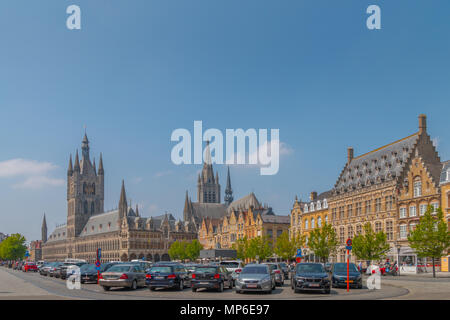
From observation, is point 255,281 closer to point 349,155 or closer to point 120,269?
point 120,269

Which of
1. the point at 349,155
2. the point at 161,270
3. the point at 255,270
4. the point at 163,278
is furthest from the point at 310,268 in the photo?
the point at 349,155

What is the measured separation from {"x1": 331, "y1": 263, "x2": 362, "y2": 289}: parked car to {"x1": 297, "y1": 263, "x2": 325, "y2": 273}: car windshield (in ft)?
10.5

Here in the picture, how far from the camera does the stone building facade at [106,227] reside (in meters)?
158

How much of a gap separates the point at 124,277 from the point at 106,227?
149 meters

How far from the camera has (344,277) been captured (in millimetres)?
30609

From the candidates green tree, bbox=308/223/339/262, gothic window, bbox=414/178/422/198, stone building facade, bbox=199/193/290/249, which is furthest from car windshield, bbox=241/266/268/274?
stone building facade, bbox=199/193/290/249

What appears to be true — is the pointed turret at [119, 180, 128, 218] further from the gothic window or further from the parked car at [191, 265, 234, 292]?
the parked car at [191, 265, 234, 292]

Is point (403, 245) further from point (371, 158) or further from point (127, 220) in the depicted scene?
point (127, 220)

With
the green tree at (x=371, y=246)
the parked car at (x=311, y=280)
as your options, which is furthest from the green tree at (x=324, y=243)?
the parked car at (x=311, y=280)

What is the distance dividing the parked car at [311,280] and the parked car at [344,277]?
11.4ft

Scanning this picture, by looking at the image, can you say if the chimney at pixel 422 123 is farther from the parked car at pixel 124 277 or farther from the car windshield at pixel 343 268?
the parked car at pixel 124 277

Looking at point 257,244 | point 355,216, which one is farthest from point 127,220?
point 355,216
